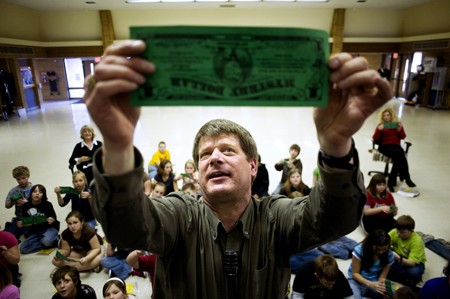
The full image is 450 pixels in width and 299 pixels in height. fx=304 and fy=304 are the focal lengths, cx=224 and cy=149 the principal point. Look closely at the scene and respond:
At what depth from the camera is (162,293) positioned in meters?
1.41

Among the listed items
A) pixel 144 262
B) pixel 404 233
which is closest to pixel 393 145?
pixel 404 233

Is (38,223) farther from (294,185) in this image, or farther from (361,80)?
(361,80)

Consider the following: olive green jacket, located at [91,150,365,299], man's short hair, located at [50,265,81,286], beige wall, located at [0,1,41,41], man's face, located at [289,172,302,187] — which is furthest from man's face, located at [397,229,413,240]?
beige wall, located at [0,1,41,41]

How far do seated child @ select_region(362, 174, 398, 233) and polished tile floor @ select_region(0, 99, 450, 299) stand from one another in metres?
0.36

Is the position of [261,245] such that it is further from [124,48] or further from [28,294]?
[28,294]

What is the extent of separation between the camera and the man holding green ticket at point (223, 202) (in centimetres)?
95

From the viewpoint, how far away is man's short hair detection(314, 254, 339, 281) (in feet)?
9.42

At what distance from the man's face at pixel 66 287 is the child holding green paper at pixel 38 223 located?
1.71 metres

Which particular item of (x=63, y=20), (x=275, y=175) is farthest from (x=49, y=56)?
(x=275, y=175)

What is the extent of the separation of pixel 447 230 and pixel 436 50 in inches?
508

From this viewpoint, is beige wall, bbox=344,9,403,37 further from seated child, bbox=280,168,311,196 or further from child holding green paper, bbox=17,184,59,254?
child holding green paper, bbox=17,184,59,254

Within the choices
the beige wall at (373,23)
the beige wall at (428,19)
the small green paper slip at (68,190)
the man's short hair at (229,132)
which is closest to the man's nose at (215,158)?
the man's short hair at (229,132)

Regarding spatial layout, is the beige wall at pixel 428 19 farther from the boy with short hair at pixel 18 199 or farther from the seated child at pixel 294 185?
the boy with short hair at pixel 18 199

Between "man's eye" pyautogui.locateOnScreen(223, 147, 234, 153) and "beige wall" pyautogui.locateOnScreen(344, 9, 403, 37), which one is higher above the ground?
"beige wall" pyautogui.locateOnScreen(344, 9, 403, 37)
